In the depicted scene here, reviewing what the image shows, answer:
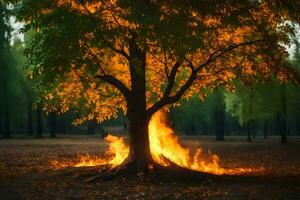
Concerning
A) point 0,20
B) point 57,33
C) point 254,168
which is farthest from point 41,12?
point 0,20

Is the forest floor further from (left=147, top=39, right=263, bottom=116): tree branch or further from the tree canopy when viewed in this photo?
the tree canopy

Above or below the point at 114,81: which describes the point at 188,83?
below

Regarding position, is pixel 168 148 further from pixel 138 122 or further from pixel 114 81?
pixel 114 81

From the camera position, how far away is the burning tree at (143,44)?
14133 millimetres

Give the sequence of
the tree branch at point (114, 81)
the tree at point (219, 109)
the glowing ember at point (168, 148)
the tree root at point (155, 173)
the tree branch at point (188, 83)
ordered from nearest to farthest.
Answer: the tree root at point (155, 173), the tree branch at point (188, 83), the tree branch at point (114, 81), the glowing ember at point (168, 148), the tree at point (219, 109)

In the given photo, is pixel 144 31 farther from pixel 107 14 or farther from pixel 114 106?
pixel 114 106

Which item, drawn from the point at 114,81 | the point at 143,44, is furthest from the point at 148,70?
the point at 143,44

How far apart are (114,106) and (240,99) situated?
28.4 m

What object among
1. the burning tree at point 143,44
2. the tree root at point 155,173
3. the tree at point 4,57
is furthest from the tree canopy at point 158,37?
the tree at point 4,57

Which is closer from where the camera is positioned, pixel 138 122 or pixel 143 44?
pixel 143 44

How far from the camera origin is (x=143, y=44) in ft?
47.0

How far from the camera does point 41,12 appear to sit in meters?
15.7

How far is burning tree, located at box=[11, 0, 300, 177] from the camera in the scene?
14.1m

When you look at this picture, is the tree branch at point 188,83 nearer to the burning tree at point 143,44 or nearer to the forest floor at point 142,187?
the burning tree at point 143,44
